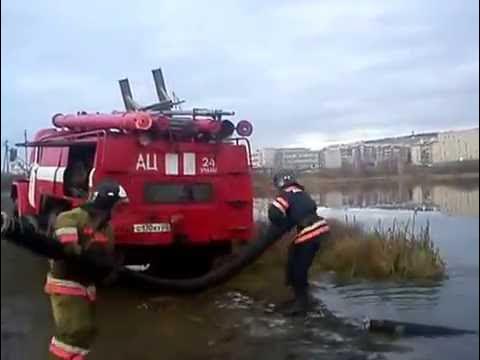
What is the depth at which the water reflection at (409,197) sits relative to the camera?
17.3 feet

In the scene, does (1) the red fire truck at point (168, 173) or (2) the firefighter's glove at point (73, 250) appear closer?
(2) the firefighter's glove at point (73, 250)

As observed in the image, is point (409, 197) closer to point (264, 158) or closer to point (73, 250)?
point (264, 158)

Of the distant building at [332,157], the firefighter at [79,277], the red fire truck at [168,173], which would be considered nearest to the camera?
the firefighter at [79,277]

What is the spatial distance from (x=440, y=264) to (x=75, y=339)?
325 centimetres

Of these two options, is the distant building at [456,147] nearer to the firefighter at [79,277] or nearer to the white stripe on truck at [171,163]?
the firefighter at [79,277]

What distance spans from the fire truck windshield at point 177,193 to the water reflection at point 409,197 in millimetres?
1930

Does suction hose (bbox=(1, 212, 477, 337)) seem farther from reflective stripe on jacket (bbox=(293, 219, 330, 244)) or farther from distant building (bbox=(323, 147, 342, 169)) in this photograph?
distant building (bbox=(323, 147, 342, 169))

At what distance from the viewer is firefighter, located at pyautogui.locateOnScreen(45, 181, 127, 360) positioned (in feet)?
16.8

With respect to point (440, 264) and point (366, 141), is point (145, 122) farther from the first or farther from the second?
point (440, 264)

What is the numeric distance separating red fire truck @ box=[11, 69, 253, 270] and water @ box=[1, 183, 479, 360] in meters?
0.74

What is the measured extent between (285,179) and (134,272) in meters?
1.64

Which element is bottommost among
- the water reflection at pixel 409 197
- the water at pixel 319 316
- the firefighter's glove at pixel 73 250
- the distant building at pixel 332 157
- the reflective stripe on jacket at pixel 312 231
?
the water at pixel 319 316

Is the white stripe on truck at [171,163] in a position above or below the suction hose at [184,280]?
above

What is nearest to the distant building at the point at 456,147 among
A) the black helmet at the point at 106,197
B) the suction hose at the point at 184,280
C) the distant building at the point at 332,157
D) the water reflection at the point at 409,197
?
the water reflection at the point at 409,197
